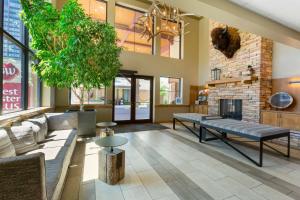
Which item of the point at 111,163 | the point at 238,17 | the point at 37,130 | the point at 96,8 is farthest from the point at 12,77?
the point at 96,8

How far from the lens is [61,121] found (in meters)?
3.76

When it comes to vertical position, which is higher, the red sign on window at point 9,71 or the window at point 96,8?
the window at point 96,8

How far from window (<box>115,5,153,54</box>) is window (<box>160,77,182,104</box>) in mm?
1822

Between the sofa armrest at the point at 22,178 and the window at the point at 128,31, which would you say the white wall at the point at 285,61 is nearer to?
the window at the point at 128,31

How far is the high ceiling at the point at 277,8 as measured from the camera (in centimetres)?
243

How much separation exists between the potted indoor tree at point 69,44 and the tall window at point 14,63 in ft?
0.79

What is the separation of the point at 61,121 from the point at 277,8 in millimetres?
4759

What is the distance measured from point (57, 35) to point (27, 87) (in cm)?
148

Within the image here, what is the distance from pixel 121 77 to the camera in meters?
7.14

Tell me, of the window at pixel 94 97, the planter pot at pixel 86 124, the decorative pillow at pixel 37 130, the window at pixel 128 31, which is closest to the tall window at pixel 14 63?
the decorative pillow at pixel 37 130

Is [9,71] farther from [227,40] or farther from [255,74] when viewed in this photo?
[227,40]

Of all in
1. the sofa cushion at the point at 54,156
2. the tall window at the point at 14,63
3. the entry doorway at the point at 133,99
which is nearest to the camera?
the sofa cushion at the point at 54,156

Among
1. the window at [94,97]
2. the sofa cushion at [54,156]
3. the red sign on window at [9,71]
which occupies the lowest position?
the sofa cushion at [54,156]

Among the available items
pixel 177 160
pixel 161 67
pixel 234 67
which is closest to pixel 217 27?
pixel 234 67
